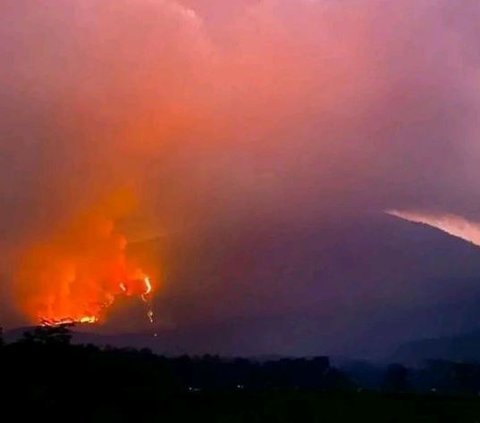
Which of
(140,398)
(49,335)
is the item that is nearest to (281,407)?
(140,398)

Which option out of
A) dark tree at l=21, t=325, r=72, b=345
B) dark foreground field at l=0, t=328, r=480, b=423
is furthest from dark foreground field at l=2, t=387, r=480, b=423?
dark tree at l=21, t=325, r=72, b=345

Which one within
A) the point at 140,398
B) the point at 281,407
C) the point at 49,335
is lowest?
the point at 281,407

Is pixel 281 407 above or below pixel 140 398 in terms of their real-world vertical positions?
below

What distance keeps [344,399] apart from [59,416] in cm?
2262

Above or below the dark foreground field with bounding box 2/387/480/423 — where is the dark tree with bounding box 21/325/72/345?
above

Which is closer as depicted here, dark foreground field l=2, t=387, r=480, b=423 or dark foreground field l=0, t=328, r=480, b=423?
dark foreground field l=0, t=328, r=480, b=423

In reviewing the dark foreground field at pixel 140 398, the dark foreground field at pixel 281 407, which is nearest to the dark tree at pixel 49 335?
the dark foreground field at pixel 140 398

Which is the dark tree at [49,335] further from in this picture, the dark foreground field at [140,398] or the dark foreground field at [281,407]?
the dark foreground field at [281,407]

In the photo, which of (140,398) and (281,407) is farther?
(281,407)

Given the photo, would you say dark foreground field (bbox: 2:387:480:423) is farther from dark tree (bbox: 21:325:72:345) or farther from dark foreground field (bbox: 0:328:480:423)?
dark tree (bbox: 21:325:72:345)

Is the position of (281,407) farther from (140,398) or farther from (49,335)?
(49,335)

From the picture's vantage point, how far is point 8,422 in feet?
185

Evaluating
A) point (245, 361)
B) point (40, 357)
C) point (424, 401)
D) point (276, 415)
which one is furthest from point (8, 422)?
point (245, 361)

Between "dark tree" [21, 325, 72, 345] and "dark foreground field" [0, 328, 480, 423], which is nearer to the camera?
"dark foreground field" [0, 328, 480, 423]
